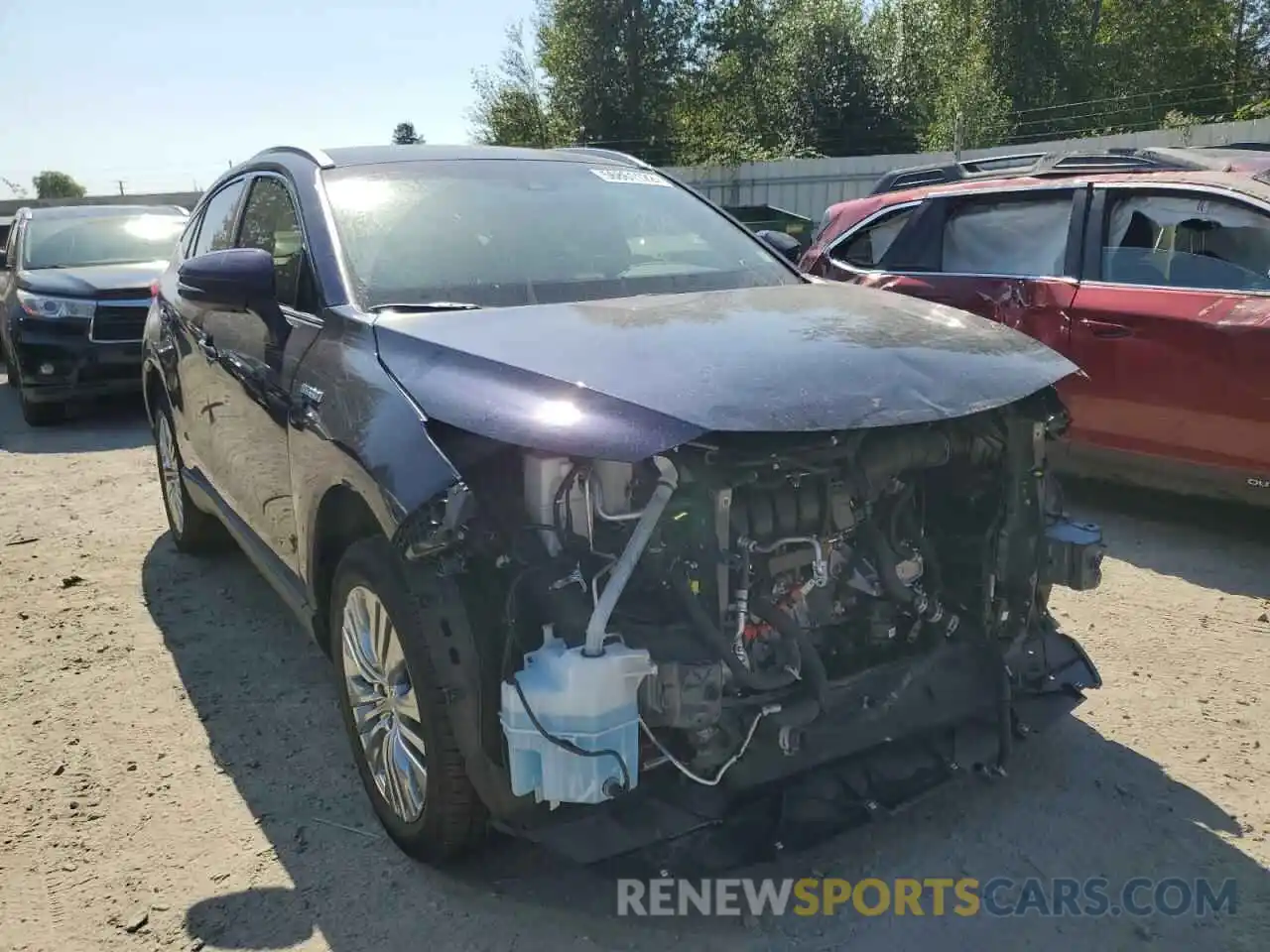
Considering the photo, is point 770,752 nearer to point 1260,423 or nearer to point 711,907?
point 711,907

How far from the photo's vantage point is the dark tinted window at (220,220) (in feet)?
14.4

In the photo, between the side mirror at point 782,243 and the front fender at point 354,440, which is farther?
the side mirror at point 782,243

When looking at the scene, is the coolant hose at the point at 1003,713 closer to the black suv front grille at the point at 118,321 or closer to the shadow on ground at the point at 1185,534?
the shadow on ground at the point at 1185,534

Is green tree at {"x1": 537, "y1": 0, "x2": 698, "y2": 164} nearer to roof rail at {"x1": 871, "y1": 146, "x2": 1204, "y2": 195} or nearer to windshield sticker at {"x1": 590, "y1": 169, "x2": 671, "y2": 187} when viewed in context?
roof rail at {"x1": 871, "y1": 146, "x2": 1204, "y2": 195}

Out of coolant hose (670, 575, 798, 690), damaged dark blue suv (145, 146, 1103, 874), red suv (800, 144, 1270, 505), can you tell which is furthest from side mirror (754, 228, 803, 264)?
coolant hose (670, 575, 798, 690)

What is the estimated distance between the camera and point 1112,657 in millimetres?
3914

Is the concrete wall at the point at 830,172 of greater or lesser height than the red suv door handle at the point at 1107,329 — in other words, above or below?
above

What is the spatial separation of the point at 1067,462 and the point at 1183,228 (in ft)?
4.17

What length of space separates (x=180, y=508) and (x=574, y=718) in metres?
3.75

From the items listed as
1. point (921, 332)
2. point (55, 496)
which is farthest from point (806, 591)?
point (55, 496)

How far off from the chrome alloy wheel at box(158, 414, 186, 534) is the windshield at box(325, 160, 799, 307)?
223 cm

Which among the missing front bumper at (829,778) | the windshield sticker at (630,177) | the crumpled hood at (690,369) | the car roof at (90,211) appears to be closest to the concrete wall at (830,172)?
the car roof at (90,211)

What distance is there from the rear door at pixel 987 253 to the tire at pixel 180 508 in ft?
13.0

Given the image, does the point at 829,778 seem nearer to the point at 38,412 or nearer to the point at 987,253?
the point at 987,253
